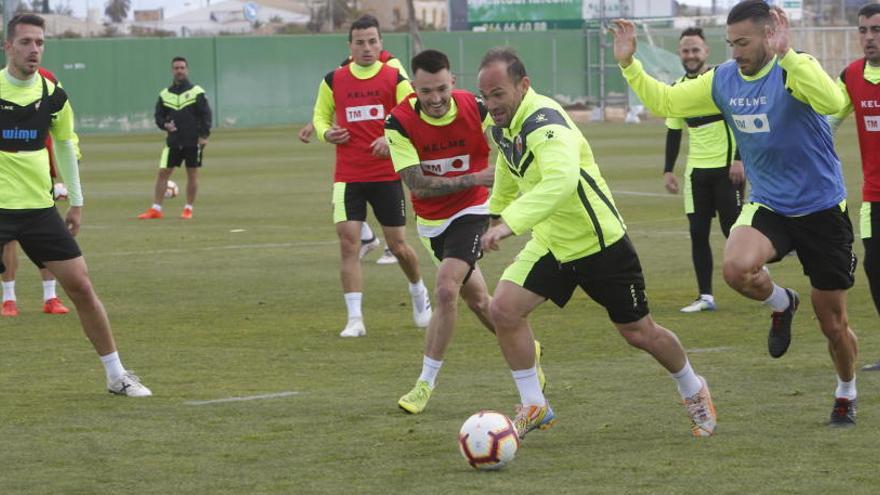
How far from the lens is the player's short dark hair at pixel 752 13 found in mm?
8070

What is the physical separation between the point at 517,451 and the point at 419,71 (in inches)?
101

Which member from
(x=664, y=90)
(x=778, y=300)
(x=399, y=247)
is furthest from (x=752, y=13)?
(x=399, y=247)

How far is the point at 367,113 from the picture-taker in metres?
12.9

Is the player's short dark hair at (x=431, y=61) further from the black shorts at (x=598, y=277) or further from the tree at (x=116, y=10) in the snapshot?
the tree at (x=116, y=10)

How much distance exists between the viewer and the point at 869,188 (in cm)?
988

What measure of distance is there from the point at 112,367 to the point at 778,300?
4058 millimetres

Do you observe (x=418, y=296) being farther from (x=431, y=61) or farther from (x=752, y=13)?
(x=752, y=13)

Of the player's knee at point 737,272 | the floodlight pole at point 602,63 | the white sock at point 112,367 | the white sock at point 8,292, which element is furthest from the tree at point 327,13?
the player's knee at point 737,272

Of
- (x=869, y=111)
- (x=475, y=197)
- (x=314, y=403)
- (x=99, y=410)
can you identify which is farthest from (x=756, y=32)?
(x=99, y=410)

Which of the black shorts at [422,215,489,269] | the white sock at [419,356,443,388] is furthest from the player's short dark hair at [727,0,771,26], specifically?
the white sock at [419,356,443,388]

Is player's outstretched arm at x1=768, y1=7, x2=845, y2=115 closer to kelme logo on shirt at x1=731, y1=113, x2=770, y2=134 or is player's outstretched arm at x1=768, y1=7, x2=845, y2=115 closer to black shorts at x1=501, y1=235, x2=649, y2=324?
kelme logo on shirt at x1=731, y1=113, x2=770, y2=134

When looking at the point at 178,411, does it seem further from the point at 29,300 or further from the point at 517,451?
the point at 29,300

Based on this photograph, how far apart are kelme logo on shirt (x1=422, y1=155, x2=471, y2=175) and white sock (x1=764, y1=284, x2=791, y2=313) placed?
2.10 m

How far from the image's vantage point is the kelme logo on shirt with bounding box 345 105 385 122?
42.4 ft
